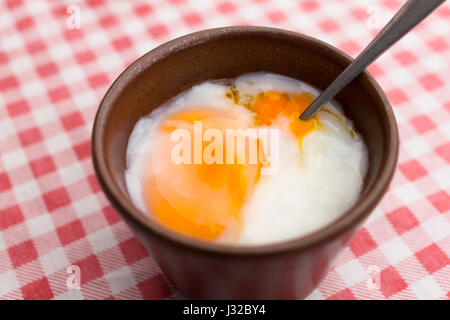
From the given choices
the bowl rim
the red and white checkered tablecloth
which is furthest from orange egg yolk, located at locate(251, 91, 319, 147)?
the red and white checkered tablecloth

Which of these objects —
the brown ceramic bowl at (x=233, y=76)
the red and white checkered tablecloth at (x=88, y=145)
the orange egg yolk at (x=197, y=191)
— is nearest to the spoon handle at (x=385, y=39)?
the brown ceramic bowl at (x=233, y=76)

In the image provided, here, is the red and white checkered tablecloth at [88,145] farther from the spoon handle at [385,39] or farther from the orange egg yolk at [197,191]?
the spoon handle at [385,39]

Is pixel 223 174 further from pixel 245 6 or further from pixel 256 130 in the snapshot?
pixel 245 6

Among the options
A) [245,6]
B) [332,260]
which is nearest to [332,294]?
[332,260]

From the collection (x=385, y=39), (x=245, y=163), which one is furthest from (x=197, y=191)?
(x=385, y=39)

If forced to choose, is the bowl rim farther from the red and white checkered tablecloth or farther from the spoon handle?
the red and white checkered tablecloth

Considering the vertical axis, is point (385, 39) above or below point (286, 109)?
above

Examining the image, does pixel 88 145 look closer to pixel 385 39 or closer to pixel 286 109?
pixel 286 109
